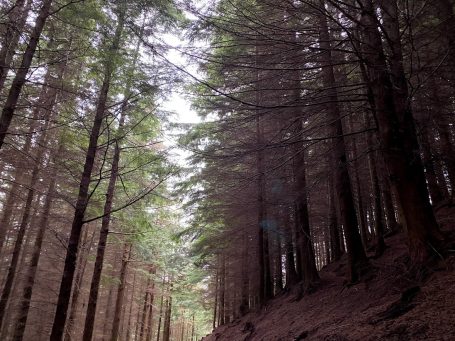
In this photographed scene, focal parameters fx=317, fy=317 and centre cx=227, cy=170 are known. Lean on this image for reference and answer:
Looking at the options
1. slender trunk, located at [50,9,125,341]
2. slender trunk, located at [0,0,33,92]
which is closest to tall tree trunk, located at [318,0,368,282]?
slender trunk, located at [50,9,125,341]

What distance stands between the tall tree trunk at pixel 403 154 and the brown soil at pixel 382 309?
1.54 ft

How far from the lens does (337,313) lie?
22.7 feet

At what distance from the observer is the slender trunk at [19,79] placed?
5468 millimetres

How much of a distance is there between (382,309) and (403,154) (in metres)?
2.62

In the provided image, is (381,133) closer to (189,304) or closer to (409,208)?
(409,208)

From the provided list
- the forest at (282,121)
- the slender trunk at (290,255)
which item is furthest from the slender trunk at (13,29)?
the slender trunk at (290,255)

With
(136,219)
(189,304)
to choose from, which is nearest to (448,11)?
(136,219)

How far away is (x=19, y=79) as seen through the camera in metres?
5.56

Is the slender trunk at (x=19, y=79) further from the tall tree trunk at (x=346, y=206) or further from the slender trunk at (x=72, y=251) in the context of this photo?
the tall tree trunk at (x=346, y=206)

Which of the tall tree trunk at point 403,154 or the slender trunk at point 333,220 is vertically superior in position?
the slender trunk at point 333,220

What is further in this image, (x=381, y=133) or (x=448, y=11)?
(x=448, y=11)

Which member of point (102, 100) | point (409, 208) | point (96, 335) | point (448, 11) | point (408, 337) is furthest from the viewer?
point (96, 335)

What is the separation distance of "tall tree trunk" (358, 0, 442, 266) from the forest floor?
0.48m

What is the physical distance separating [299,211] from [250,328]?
486 centimetres
